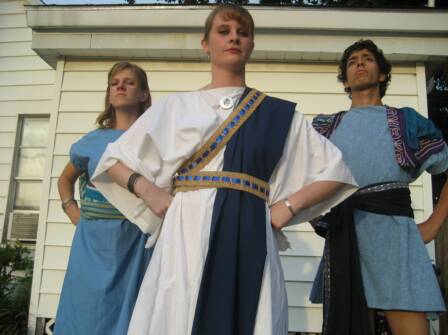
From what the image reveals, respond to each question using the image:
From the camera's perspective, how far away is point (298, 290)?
3494mm

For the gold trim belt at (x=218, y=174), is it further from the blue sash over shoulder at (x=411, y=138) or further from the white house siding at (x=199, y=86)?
the white house siding at (x=199, y=86)

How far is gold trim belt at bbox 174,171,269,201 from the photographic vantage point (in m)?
1.39

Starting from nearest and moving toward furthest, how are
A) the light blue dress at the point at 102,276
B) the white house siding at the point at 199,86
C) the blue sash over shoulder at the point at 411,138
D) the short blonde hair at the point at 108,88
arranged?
the blue sash over shoulder at the point at 411,138, the light blue dress at the point at 102,276, the short blonde hair at the point at 108,88, the white house siding at the point at 199,86

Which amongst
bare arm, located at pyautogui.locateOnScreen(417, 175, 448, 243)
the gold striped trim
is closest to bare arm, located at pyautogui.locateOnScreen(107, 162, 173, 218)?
the gold striped trim

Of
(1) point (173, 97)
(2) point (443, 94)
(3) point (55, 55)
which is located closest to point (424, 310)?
(1) point (173, 97)

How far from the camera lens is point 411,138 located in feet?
6.24

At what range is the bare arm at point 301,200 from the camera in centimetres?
139

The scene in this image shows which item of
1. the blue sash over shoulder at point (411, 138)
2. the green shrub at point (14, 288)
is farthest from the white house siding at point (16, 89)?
the blue sash over shoulder at point (411, 138)

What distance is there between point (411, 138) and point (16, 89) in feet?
16.1

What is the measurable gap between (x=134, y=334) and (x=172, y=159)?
0.55m

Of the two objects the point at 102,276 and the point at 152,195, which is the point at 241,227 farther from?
the point at 102,276

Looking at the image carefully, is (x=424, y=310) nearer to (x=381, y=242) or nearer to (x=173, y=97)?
(x=381, y=242)

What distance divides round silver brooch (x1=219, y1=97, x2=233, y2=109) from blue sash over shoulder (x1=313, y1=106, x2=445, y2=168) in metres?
0.82

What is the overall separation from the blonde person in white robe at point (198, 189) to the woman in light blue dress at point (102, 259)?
0.54 metres
